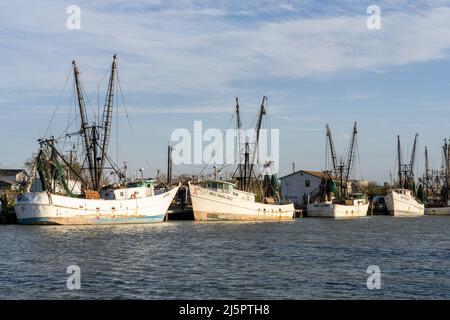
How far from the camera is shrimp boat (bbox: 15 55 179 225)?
71250mm

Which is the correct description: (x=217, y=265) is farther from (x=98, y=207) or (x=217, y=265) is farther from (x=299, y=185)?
(x=299, y=185)

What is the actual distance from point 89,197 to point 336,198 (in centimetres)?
6341

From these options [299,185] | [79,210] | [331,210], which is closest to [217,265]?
[79,210]

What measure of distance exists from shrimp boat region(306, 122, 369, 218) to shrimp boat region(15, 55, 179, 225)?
118ft

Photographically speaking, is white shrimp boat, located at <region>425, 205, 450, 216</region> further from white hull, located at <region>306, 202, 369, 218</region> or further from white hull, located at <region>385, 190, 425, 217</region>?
white hull, located at <region>306, 202, 369, 218</region>

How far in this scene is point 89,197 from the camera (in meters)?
76.8

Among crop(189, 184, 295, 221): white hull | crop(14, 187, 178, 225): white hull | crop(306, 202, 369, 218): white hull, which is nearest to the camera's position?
crop(14, 187, 178, 225): white hull

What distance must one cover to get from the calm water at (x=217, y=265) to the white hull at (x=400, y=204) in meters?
72.9

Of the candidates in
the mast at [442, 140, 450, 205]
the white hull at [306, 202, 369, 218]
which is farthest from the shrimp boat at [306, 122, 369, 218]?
the mast at [442, 140, 450, 205]

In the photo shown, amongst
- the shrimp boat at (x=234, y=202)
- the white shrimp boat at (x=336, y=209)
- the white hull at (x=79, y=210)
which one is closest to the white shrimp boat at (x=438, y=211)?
the white shrimp boat at (x=336, y=209)
